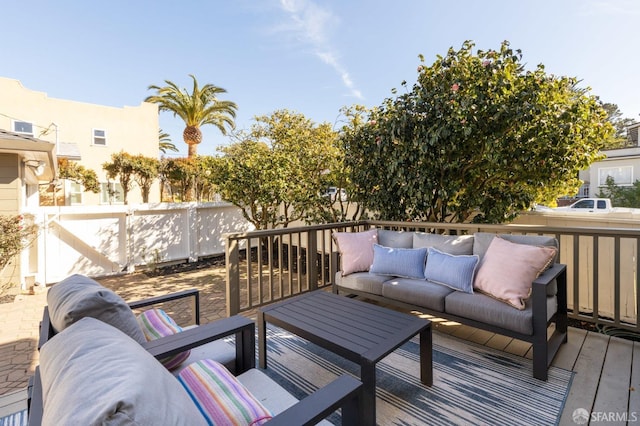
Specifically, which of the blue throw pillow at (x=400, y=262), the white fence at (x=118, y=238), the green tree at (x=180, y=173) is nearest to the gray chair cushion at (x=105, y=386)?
the blue throw pillow at (x=400, y=262)

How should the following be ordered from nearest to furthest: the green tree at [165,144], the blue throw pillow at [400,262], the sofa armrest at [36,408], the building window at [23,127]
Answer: the sofa armrest at [36,408] → the blue throw pillow at [400,262] → the building window at [23,127] → the green tree at [165,144]

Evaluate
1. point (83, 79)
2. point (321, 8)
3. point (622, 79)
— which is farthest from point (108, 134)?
point (622, 79)

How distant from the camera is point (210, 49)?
1011cm

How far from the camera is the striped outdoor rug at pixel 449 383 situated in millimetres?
2053

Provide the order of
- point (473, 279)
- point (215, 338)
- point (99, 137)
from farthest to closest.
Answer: point (99, 137) → point (473, 279) → point (215, 338)

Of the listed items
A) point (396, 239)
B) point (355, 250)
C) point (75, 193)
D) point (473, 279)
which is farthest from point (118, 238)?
point (75, 193)

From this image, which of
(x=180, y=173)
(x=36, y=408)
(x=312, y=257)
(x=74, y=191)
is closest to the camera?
(x=36, y=408)

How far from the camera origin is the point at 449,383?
240cm

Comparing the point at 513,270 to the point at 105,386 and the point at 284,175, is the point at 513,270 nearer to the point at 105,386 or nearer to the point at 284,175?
the point at 105,386

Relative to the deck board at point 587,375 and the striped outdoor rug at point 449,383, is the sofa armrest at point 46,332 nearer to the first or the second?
the striped outdoor rug at point 449,383

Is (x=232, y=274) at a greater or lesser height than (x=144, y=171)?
lesser

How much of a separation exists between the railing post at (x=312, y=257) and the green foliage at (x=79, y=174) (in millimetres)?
11907

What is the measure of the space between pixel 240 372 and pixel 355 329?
0.81 metres

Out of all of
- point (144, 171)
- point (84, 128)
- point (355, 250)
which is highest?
point (84, 128)
